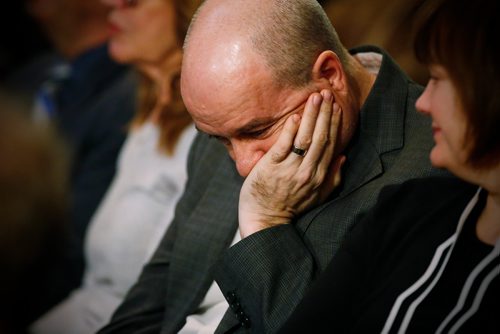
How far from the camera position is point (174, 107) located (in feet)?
7.20

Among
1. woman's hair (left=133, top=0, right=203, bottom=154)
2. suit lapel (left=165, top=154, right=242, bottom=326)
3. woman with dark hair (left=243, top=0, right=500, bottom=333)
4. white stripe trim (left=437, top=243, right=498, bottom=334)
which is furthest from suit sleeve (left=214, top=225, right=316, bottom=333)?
woman's hair (left=133, top=0, right=203, bottom=154)

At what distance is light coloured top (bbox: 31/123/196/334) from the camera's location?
2.08 metres

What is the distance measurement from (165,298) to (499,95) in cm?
102

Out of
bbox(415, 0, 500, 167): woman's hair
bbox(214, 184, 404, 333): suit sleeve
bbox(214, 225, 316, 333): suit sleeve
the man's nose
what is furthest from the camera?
the man's nose

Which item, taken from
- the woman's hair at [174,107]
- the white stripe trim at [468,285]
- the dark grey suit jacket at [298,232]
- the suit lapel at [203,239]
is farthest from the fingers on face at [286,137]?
the woman's hair at [174,107]

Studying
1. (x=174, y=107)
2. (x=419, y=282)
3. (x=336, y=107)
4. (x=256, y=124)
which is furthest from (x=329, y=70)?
(x=174, y=107)

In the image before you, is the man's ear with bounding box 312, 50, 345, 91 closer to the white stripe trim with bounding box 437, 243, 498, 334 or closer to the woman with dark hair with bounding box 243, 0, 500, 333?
the woman with dark hair with bounding box 243, 0, 500, 333

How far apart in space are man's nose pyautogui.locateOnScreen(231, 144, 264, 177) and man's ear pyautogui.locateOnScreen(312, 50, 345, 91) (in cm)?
18

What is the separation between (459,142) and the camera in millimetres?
1032

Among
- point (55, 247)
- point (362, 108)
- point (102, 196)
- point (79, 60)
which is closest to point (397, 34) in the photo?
point (362, 108)

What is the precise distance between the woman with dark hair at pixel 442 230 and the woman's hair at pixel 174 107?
104 cm

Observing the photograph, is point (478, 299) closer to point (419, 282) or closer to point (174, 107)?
point (419, 282)

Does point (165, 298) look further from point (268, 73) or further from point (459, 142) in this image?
point (459, 142)

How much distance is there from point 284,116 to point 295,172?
0.11 meters
